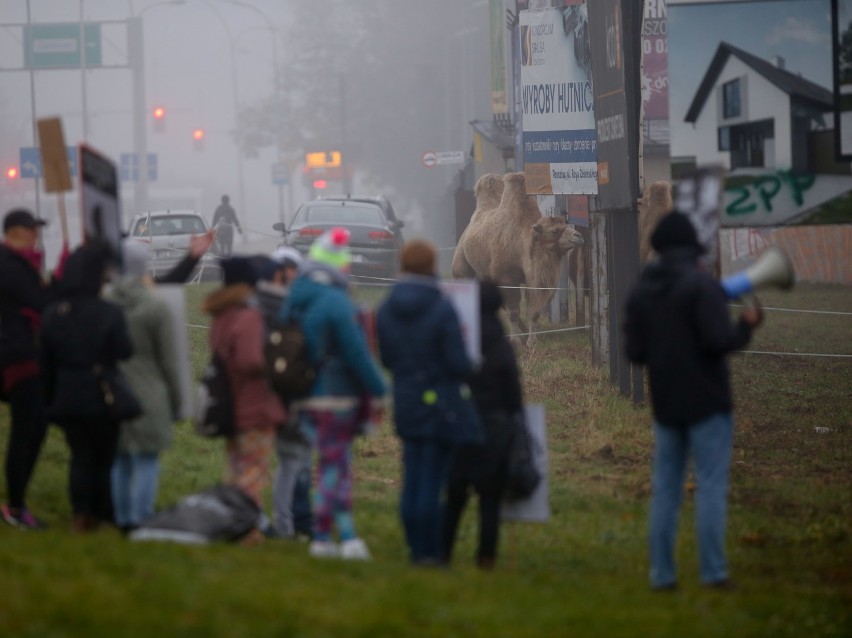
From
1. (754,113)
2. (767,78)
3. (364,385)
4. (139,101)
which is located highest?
(139,101)

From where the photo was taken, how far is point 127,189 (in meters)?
99.4

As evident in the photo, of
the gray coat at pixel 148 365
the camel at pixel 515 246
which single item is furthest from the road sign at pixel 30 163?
the gray coat at pixel 148 365

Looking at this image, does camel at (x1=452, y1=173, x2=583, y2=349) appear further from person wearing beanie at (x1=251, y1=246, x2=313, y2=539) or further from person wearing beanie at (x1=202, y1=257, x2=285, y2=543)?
person wearing beanie at (x1=202, y1=257, x2=285, y2=543)

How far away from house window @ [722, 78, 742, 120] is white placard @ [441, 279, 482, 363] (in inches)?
386

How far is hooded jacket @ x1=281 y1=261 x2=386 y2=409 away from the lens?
7312mm

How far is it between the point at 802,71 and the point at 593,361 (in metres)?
4.07

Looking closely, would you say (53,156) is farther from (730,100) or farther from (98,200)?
(730,100)

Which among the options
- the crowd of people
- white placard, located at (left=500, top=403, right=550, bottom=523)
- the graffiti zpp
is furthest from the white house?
the crowd of people

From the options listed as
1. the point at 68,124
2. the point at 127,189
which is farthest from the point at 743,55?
the point at 68,124

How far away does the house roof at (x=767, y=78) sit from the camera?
1653 cm

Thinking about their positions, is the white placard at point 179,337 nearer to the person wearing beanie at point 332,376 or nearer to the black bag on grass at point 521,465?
the person wearing beanie at point 332,376

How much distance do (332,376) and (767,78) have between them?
34.8 feet

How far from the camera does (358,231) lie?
29.0m

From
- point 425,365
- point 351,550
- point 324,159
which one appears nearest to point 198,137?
point 324,159
